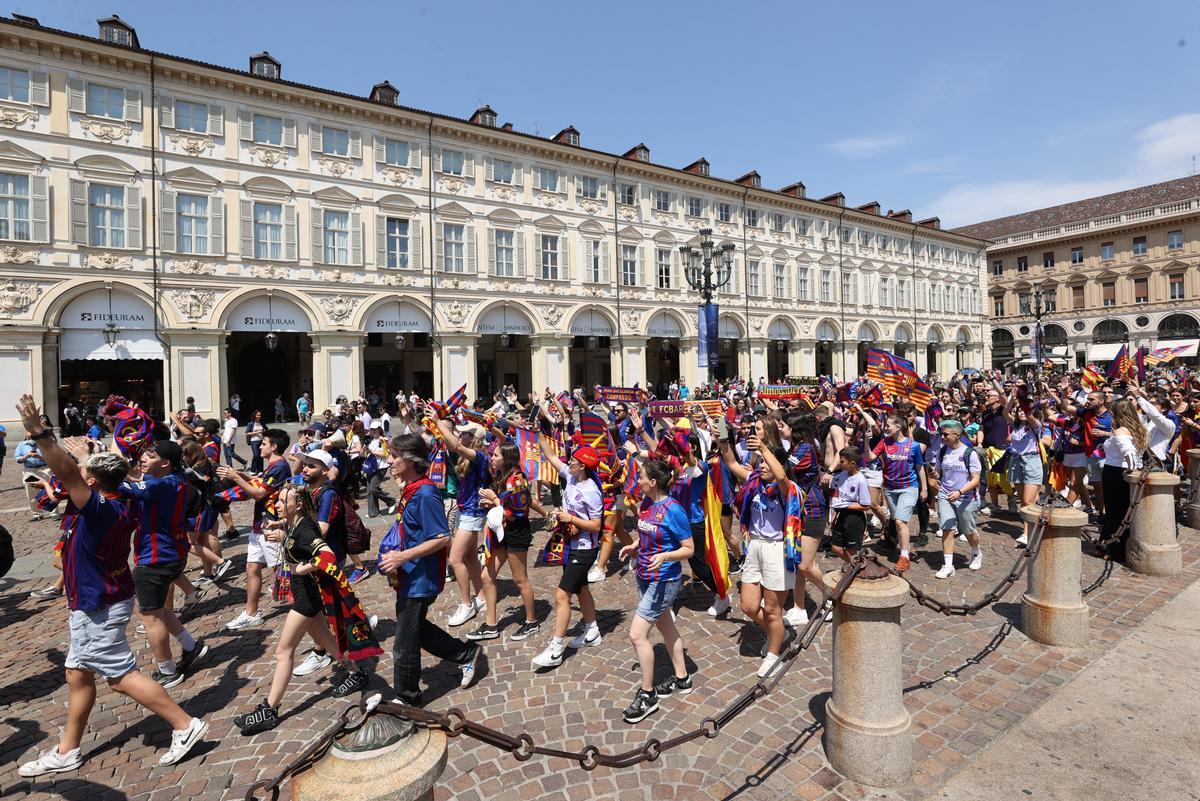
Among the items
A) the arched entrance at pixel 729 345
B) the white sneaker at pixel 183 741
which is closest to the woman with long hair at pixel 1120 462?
the white sneaker at pixel 183 741

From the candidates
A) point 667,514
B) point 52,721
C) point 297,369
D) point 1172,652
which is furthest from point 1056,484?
point 297,369

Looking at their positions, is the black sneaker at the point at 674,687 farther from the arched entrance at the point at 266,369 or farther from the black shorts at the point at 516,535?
the arched entrance at the point at 266,369

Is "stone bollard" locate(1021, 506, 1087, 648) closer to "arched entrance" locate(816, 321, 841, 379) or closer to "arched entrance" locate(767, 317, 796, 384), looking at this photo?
"arched entrance" locate(767, 317, 796, 384)

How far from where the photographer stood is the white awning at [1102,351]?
49.3 meters

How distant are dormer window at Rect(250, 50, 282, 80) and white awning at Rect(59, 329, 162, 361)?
37.6 ft

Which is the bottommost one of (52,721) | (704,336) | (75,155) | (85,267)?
(52,721)

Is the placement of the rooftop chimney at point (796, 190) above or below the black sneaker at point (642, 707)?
above

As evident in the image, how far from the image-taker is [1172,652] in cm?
482

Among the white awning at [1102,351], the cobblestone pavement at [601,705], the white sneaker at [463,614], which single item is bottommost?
the cobblestone pavement at [601,705]

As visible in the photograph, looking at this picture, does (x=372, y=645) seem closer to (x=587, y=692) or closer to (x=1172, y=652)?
(x=587, y=692)

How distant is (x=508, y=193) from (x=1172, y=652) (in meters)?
28.6

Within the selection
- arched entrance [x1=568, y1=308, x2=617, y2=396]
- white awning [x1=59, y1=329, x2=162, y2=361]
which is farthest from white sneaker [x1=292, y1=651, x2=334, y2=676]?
arched entrance [x1=568, y1=308, x2=617, y2=396]

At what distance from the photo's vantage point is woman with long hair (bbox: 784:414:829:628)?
17.8 feet

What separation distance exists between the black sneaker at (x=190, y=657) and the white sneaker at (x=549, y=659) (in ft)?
9.85
